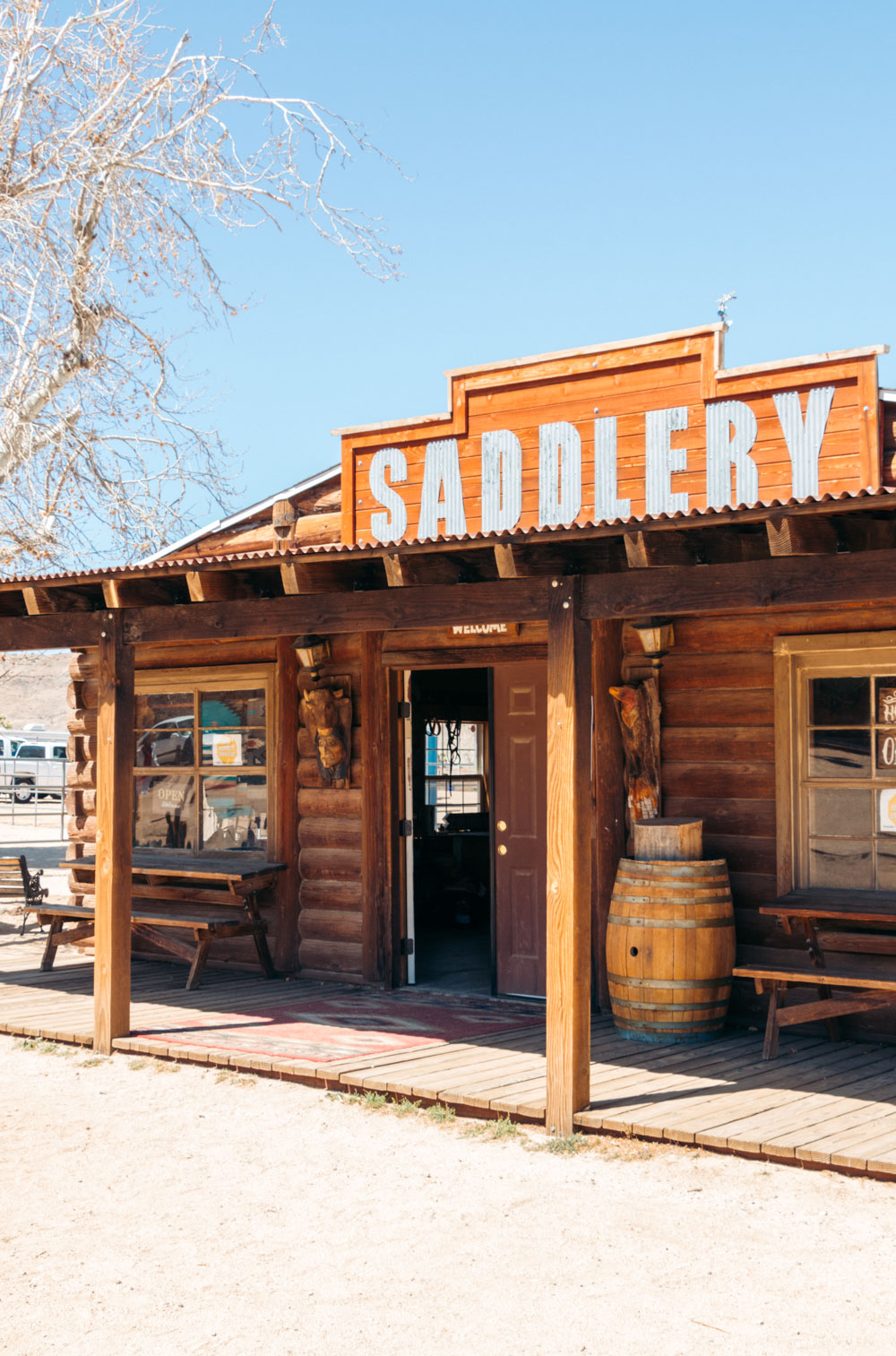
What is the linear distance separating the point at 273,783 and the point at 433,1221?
16.8ft

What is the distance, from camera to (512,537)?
5.47 metres

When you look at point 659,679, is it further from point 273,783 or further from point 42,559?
point 42,559

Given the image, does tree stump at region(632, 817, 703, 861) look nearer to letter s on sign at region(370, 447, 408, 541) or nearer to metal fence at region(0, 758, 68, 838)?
letter s on sign at region(370, 447, 408, 541)

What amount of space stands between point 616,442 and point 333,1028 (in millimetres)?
4163

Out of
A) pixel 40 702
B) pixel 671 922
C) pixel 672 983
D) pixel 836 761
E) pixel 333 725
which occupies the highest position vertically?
pixel 40 702

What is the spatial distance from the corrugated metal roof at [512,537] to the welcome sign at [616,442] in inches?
66.3

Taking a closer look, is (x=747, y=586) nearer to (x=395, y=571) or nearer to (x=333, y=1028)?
(x=395, y=571)

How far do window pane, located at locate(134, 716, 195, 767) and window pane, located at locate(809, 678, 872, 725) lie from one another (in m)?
4.85

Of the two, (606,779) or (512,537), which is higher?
(512,537)

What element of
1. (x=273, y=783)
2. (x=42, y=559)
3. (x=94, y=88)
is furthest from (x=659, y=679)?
(x=94, y=88)

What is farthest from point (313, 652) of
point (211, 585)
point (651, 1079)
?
point (651, 1079)

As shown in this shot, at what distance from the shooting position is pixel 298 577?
6.32 meters

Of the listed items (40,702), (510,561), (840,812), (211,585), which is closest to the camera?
(510,561)

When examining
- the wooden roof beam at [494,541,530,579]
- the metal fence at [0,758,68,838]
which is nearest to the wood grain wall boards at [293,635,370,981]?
the wooden roof beam at [494,541,530,579]
